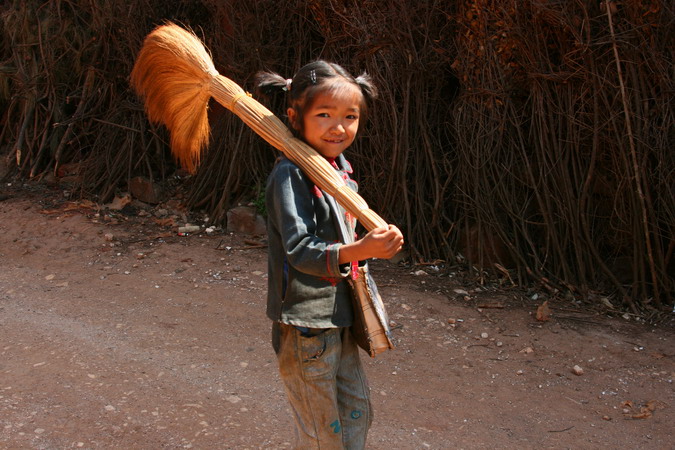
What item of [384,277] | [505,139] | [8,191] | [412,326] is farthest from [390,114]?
[8,191]

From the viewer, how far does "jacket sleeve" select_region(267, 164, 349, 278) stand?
77.9 inches

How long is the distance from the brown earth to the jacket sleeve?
1.50m

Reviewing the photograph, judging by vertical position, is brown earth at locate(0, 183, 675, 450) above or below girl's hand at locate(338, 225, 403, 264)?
below

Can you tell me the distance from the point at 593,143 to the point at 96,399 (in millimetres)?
3438

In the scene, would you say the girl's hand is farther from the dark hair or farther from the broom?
the dark hair

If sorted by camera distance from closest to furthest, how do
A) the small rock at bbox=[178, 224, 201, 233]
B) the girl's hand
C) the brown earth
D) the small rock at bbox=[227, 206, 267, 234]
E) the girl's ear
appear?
the girl's hand → the girl's ear → the brown earth → the small rock at bbox=[227, 206, 267, 234] → the small rock at bbox=[178, 224, 201, 233]

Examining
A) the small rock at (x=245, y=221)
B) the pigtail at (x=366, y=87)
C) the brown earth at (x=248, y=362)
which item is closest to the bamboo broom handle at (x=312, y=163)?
the pigtail at (x=366, y=87)

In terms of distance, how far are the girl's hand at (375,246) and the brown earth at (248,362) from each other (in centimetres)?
155

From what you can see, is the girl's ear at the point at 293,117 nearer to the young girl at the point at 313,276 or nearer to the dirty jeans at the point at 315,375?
the young girl at the point at 313,276

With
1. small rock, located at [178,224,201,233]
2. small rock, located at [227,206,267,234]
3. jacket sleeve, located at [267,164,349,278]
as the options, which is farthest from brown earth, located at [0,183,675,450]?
jacket sleeve, located at [267,164,349,278]

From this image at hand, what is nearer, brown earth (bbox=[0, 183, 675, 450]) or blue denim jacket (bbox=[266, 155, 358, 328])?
blue denim jacket (bbox=[266, 155, 358, 328])

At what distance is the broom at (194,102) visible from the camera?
215cm

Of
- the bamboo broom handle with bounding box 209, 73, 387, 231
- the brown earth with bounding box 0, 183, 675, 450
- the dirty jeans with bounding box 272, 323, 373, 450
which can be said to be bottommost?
the brown earth with bounding box 0, 183, 675, 450

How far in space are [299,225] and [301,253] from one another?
0.29 ft
